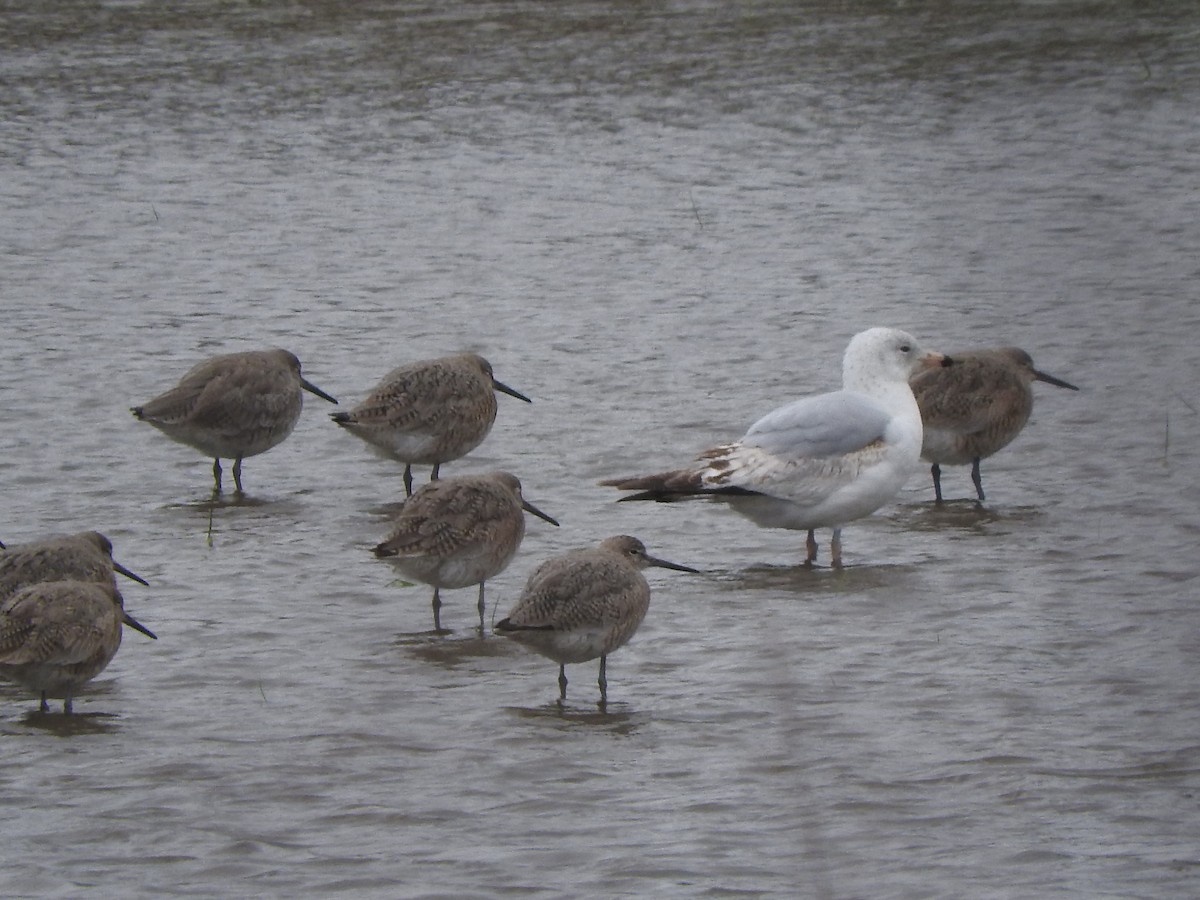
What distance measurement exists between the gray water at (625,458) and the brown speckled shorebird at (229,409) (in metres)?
0.32

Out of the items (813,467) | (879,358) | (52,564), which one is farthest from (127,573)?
(879,358)

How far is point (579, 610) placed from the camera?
8.16m

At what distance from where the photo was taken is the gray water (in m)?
7.08

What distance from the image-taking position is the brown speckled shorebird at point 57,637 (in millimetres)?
7977

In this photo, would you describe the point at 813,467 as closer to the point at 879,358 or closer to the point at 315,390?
the point at 879,358

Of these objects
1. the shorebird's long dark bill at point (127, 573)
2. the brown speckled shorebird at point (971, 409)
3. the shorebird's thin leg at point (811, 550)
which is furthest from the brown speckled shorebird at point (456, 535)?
the brown speckled shorebird at point (971, 409)

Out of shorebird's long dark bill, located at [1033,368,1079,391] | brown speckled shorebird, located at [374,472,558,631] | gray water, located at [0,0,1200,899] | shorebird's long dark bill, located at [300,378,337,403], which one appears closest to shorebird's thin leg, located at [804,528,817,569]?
gray water, located at [0,0,1200,899]

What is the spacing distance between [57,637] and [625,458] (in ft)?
14.5

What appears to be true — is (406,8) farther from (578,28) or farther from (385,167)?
(385,167)

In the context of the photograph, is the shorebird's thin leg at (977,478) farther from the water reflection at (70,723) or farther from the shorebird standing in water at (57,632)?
the water reflection at (70,723)

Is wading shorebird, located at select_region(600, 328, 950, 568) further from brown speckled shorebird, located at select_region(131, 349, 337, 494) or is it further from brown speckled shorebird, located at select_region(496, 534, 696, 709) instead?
brown speckled shorebird, located at select_region(131, 349, 337, 494)

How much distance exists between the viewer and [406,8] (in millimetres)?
28719

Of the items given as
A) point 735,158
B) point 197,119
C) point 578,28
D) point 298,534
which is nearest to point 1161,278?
point 735,158

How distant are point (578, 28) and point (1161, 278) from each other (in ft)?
42.8
